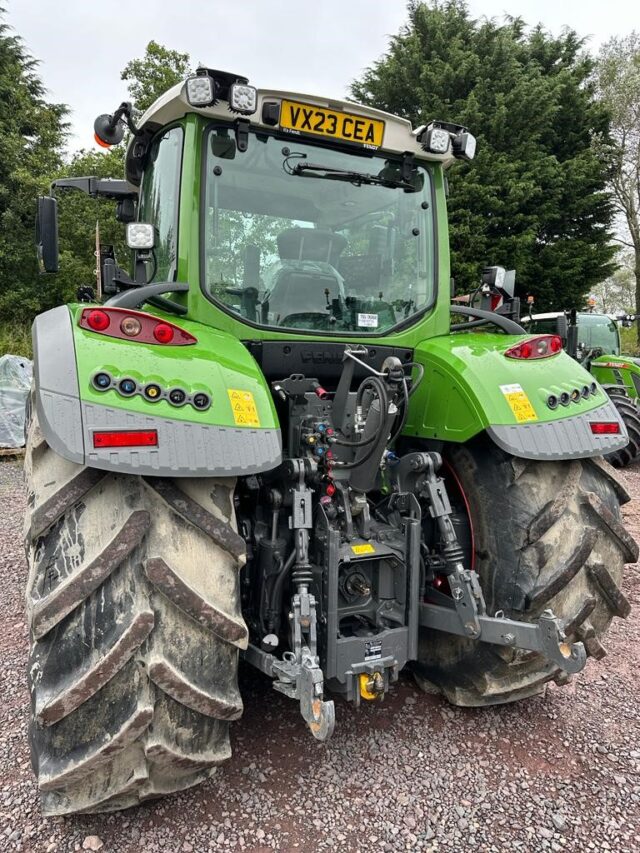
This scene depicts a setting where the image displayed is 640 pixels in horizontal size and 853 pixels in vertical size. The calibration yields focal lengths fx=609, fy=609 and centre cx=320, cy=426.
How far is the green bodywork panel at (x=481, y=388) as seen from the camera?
237 cm

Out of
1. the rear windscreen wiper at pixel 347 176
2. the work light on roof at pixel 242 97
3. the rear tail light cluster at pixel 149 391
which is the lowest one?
the rear tail light cluster at pixel 149 391

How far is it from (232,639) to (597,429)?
1.64 metres

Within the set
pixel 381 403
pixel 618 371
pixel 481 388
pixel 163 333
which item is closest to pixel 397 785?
pixel 381 403

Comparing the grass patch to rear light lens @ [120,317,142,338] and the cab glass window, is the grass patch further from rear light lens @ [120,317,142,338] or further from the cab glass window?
rear light lens @ [120,317,142,338]

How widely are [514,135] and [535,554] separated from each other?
1653cm

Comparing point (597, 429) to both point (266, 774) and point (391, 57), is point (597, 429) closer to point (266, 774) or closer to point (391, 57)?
point (266, 774)

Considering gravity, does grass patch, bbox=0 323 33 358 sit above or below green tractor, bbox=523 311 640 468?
below

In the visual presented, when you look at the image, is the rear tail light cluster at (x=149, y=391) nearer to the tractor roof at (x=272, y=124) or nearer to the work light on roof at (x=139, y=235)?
the work light on roof at (x=139, y=235)

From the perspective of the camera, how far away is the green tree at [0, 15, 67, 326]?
17516 mm

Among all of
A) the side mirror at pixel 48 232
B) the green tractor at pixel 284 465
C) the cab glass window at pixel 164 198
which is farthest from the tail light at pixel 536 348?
the side mirror at pixel 48 232

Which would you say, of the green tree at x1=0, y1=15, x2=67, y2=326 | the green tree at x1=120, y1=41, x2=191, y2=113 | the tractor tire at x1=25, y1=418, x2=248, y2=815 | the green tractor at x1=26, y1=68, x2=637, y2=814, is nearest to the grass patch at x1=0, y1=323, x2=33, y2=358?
the green tree at x1=0, y1=15, x2=67, y2=326

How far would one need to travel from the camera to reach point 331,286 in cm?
277

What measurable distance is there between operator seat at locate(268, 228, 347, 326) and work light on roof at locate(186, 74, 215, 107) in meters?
0.60

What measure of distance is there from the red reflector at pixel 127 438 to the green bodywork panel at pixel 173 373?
7 centimetres
